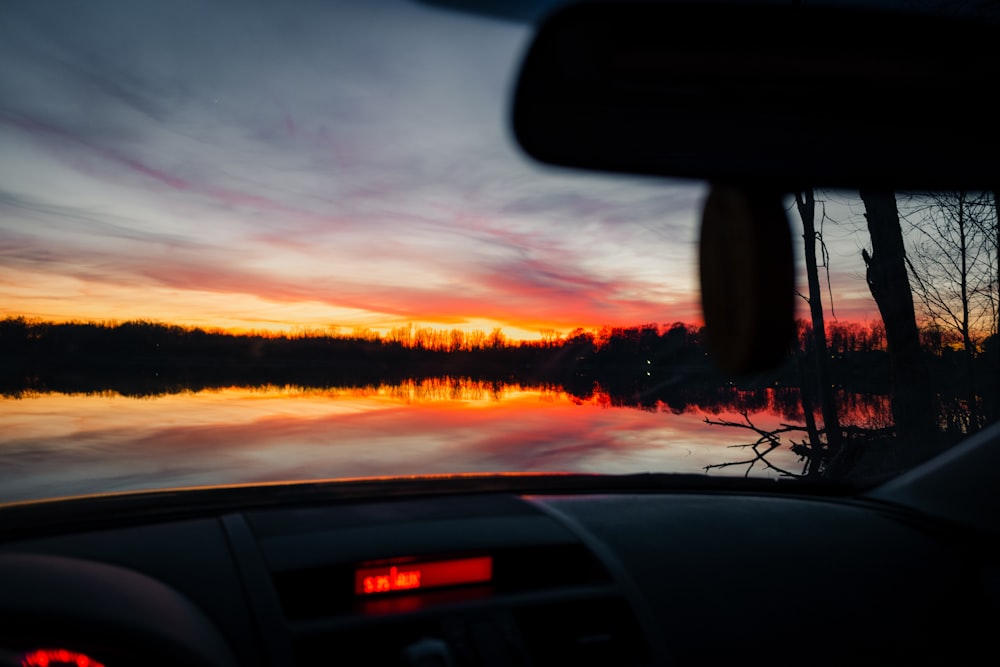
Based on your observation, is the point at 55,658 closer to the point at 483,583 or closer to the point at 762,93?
the point at 483,583

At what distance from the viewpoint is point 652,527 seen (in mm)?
2646

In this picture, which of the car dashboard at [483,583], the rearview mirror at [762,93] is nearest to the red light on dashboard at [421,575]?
the car dashboard at [483,583]

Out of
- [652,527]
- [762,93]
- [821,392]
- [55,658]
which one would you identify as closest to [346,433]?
[652,527]

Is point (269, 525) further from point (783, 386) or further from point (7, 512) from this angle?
point (783, 386)

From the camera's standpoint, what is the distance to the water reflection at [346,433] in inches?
189

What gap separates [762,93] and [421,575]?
1.78 m

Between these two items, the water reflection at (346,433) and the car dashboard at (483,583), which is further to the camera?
the water reflection at (346,433)

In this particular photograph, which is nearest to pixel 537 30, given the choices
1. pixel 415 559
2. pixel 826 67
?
pixel 826 67

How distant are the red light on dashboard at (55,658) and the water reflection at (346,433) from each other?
190 centimetres

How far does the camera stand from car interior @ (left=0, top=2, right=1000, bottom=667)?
64.0 inches

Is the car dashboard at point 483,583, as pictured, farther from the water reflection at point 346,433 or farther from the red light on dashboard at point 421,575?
the water reflection at point 346,433

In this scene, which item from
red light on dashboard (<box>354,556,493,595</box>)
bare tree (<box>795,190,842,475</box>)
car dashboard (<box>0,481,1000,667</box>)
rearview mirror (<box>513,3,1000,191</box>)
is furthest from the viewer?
bare tree (<box>795,190,842,475</box>)

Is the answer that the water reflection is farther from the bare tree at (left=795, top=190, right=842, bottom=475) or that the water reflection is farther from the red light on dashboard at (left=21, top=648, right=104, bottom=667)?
the red light on dashboard at (left=21, top=648, right=104, bottom=667)

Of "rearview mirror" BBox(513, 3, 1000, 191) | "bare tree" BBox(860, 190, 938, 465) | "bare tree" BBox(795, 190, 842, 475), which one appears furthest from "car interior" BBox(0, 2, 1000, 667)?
"bare tree" BBox(860, 190, 938, 465)
